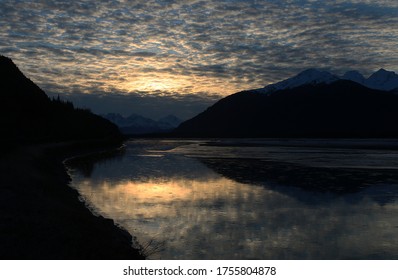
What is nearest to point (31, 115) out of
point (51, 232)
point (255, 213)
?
point (255, 213)

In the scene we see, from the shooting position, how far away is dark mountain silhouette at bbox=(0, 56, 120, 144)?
328 feet

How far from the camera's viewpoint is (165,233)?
719 inches

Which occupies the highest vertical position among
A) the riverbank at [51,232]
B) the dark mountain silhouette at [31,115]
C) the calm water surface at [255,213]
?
the dark mountain silhouette at [31,115]

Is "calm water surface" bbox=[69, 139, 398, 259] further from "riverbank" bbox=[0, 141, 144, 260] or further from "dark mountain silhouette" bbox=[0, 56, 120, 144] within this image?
"dark mountain silhouette" bbox=[0, 56, 120, 144]

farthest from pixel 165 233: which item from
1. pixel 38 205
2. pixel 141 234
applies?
pixel 38 205

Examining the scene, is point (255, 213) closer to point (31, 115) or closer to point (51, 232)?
point (51, 232)

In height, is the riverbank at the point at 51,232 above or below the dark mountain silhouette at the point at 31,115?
below

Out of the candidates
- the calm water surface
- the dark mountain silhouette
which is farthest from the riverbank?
the dark mountain silhouette

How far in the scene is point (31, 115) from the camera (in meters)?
113

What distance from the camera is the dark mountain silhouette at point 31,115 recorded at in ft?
328

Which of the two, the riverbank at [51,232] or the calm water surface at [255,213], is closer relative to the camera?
the riverbank at [51,232]

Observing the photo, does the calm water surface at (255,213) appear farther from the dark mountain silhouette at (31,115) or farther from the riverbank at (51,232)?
the dark mountain silhouette at (31,115)

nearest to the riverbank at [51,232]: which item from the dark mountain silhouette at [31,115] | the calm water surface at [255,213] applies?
the calm water surface at [255,213]

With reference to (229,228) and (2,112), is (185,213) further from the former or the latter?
(2,112)
